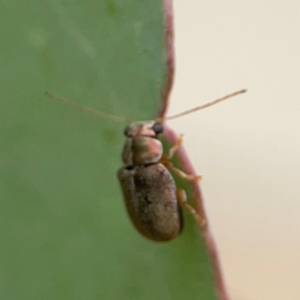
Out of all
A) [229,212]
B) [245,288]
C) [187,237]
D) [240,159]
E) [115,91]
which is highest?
[115,91]

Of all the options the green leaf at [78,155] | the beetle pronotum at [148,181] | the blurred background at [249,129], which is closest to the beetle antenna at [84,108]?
the green leaf at [78,155]

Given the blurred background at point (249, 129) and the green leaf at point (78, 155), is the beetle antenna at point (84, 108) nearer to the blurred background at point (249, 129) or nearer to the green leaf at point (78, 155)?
the green leaf at point (78, 155)

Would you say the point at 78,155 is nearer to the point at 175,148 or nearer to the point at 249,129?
the point at 175,148

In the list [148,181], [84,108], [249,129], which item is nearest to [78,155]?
[84,108]

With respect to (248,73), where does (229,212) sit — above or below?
below

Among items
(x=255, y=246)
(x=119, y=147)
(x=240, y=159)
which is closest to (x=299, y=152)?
(x=240, y=159)

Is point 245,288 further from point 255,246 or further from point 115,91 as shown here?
point 115,91
